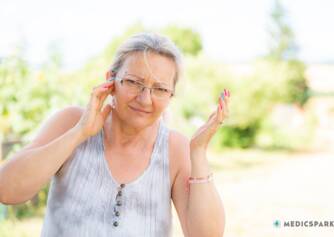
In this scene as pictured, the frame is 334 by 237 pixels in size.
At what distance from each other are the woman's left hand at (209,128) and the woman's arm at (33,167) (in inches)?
13.4

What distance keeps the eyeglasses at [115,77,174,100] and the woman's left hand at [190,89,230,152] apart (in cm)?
16

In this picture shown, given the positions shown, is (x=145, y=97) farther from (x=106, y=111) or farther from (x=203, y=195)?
(x=203, y=195)

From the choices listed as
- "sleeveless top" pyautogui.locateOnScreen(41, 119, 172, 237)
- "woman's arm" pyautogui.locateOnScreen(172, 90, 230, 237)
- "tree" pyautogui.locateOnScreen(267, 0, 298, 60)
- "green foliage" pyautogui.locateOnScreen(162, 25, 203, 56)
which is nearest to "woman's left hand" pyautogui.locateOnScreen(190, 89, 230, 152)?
"woman's arm" pyautogui.locateOnScreen(172, 90, 230, 237)

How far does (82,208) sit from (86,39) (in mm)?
9980

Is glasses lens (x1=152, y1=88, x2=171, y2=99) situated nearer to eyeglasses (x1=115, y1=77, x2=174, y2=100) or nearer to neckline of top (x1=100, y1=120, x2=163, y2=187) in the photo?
eyeglasses (x1=115, y1=77, x2=174, y2=100)

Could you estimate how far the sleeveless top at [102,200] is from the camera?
Answer: 1427 mm

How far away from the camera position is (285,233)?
4.67 metres

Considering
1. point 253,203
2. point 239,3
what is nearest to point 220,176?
point 253,203

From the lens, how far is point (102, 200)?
145cm

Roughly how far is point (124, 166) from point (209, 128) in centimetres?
30

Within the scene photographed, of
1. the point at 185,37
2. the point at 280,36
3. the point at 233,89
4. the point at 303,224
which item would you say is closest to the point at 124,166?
the point at 303,224

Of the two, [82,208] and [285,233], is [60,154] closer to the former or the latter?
[82,208]

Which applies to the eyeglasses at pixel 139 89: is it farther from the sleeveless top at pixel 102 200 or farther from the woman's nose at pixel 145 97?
the sleeveless top at pixel 102 200

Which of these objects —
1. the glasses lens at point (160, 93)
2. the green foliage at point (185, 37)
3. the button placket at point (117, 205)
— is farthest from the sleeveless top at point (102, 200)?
the green foliage at point (185, 37)
